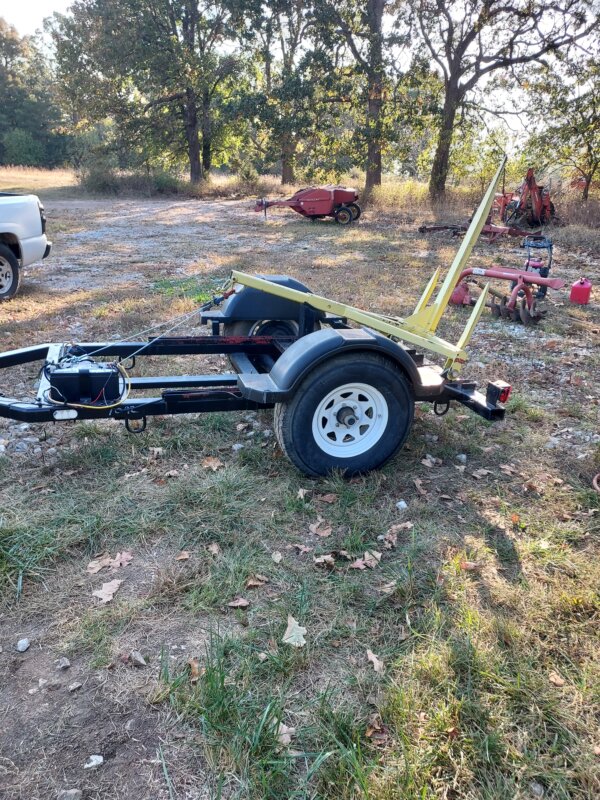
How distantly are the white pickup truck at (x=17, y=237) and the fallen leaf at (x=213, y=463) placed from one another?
214 inches

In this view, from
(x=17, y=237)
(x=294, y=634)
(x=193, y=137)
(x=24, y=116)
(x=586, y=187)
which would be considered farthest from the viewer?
(x=24, y=116)

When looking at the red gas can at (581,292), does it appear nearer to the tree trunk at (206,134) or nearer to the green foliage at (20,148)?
the tree trunk at (206,134)

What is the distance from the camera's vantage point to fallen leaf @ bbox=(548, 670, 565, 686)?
2.38 meters

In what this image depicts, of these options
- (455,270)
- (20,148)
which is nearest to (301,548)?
(455,270)

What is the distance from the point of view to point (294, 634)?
8.52 feet

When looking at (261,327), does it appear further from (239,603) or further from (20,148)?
(20,148)

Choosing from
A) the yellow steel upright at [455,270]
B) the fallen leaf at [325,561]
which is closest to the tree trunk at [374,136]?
the yellow steel upright at [455,270]

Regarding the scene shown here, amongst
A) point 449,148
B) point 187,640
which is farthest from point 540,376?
point 449,148

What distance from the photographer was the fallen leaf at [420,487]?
12.4 feet

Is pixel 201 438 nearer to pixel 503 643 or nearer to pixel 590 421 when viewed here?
pixel 503 643

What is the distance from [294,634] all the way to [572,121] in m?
21.4

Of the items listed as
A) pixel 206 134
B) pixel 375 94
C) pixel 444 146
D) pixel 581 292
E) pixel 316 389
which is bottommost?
pixel 581 292

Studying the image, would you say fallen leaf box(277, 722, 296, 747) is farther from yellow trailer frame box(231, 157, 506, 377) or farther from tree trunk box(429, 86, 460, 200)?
tree trunk box(429, 86, 460, 200)

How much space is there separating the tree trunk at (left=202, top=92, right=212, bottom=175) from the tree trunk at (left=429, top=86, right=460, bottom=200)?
524 inches
